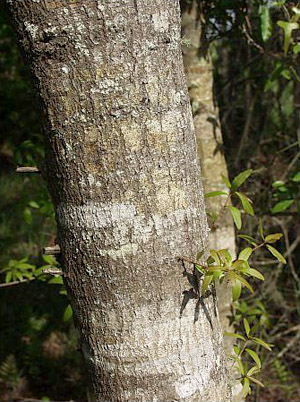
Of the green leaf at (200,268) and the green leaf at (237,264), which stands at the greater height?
the green leaf at (200,268)

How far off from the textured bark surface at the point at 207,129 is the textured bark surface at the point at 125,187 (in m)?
0.92

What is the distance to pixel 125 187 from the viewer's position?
85 centimetres

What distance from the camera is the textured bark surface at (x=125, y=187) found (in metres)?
0.81

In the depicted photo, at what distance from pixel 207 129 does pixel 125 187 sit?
1109 mm

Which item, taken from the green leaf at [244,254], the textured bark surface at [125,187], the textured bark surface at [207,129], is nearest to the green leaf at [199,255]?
the textured bark surface at [125,187]

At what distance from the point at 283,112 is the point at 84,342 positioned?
2.73 meters

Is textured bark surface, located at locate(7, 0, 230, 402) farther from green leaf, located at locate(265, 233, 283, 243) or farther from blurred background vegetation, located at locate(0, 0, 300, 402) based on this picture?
blurred background vegetation, located at locate(0, 0, 300, 402)

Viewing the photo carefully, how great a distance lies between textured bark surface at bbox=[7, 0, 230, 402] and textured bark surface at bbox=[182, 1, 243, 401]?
0.92m

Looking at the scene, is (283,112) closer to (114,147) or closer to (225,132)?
(225,132)

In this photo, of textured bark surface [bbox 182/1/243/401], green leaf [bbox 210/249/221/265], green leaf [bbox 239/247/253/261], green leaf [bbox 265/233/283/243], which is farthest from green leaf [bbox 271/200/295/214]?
green leaf [bbox 210/249/221/265]

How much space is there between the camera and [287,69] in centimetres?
204

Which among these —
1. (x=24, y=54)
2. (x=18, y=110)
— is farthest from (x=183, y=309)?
(x=18, y=110)

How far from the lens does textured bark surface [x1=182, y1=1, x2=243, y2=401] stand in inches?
72.2

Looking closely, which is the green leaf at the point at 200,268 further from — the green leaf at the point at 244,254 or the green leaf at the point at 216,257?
the green leaf at the point at 244,254
